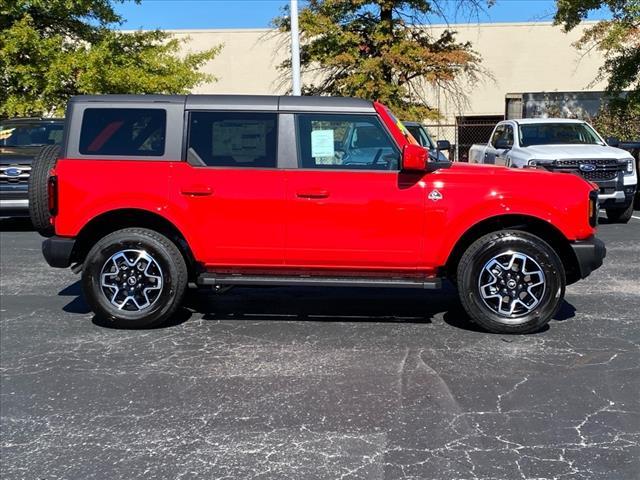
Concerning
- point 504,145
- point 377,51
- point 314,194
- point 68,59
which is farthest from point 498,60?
point 314,194

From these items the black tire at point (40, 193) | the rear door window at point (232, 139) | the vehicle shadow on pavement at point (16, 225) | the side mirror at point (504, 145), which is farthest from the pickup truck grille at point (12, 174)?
the side mirror at point (504, 145)

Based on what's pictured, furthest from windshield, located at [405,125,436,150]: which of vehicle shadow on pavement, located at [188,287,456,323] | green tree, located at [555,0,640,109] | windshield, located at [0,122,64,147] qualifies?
vehicle shadow on pavement, located at [188,287,456,323]

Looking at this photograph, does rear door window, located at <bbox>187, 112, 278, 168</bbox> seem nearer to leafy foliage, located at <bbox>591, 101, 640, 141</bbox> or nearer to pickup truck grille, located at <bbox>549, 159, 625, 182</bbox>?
pickup truck grille, located at <bbox>549, 159, 625, 182</bbox>

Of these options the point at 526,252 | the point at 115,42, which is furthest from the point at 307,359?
the point at 115,42

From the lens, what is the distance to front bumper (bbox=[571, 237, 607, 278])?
5.25m

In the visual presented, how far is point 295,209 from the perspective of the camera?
534cm

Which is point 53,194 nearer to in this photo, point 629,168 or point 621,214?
point 629,168

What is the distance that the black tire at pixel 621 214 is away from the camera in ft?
38.4

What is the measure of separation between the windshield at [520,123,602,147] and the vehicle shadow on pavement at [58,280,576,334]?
6.37 m

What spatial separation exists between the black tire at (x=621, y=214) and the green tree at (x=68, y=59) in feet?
33.8

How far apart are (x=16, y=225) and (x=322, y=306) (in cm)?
854

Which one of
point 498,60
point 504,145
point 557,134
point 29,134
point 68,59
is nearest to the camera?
point 29,134

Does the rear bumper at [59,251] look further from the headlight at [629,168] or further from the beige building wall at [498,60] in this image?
the beige building wall at [498,60]

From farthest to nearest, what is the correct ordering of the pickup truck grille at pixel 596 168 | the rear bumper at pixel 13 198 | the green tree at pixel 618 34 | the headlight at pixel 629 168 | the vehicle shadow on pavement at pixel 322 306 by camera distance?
1. the green tree at pixel 618 34
2. the headlight at pixel 629 168
3. the pickup truck grille at pixel 596 168
4. the rear bumper at pixel 13 198
5. the vehicle shadow on pavement at pixel 322 306
